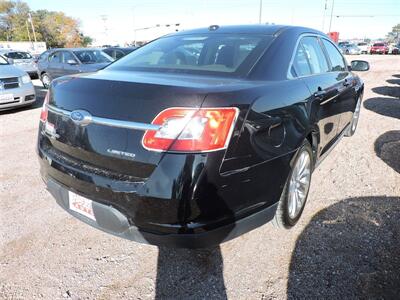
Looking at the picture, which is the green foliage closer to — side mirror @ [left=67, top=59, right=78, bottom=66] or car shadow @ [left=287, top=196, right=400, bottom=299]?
side mirror @ [left=67, top=59, right=78, bottom=66]

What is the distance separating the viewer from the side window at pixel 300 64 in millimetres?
2594

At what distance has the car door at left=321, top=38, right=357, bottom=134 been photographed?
12.0 feet

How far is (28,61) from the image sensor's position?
16172 mm

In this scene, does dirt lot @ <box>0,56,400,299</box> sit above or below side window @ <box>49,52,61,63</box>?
below

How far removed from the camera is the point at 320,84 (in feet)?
9.75

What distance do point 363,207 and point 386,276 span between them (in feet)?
3.30

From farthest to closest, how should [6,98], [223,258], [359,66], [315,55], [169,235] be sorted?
[6,98] → [359,66] → [315,55] → [223,258] → [169,235]

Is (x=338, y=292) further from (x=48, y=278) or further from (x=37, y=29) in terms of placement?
(x=37, y=29)

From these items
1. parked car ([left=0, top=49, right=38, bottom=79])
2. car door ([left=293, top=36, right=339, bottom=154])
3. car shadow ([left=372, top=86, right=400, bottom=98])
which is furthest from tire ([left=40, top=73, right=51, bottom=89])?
car shadow ([left=372, top=86, right=400, bottom=98])

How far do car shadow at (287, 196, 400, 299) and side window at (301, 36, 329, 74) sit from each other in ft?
4.53

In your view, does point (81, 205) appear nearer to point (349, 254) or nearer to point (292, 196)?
point (292, 196)

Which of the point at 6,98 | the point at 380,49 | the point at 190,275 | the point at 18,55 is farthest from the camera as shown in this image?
the point at 380,49

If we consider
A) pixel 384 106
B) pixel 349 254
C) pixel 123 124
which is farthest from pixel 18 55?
pixel 349 254

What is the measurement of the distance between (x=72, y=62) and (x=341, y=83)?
849 centimetres
